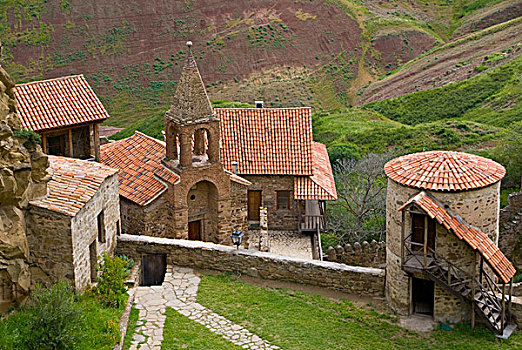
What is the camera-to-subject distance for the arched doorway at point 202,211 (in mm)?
26422

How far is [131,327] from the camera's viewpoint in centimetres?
1811

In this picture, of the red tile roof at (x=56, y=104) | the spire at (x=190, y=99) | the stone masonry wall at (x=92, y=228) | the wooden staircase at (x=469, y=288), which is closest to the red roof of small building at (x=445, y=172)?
the wooden staircase at (x=469, y=288)

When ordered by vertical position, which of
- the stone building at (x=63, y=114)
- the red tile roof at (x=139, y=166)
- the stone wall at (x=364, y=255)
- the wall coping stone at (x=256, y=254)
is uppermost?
the stone building at (x=63, y=114)

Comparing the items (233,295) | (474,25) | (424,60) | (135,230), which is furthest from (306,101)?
A: (233,295)

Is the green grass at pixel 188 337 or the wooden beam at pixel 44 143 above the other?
the wooden beam at pixel 44 143

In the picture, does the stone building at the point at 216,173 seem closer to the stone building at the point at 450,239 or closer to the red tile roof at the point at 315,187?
the red tile roof at the point at 315,187

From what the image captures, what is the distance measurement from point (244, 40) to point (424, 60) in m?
19.9

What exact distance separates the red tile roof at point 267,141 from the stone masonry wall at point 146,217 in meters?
5.15

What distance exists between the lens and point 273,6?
77312mm

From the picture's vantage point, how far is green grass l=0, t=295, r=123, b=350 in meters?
15.0

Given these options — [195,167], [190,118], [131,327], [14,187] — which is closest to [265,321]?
[131,327]

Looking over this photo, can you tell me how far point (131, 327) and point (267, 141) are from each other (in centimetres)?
1447

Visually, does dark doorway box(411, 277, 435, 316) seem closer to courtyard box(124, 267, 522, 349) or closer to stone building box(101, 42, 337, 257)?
courtyard box(124, 267, 522, 349)

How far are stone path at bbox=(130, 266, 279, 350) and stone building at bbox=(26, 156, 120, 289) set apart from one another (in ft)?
6.20
